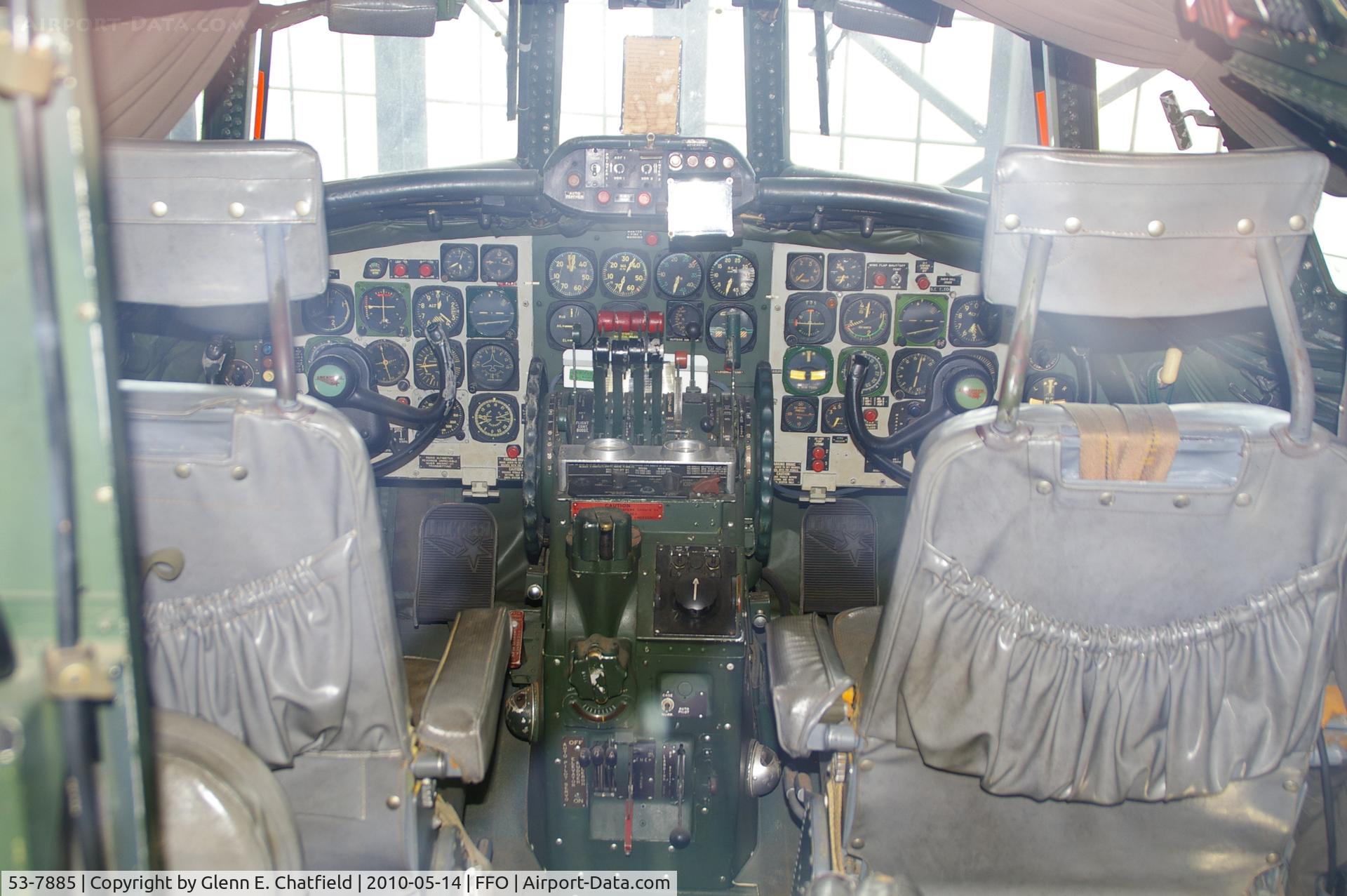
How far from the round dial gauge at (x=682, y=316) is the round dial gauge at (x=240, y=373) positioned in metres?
1.53

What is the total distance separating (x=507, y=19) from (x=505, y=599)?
2.14 metres

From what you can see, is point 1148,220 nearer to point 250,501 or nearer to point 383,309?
point 250,501

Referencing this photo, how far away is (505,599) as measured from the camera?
400 centimetres

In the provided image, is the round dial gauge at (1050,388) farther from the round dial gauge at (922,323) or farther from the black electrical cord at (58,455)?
the black electrical cord at (58,455)

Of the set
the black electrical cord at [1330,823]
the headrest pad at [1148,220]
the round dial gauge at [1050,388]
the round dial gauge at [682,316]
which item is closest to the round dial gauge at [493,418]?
the round dial gauge at [682,316]

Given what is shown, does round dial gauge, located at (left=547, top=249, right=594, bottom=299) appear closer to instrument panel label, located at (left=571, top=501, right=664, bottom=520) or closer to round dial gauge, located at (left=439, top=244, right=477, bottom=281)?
round dial gauge, located at (left=439, top=244, right=477, bottom=281)

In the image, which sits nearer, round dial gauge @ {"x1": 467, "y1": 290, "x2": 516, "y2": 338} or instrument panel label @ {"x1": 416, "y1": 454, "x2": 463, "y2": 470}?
round dial gauge @ {"x1": 467, "y1": 290, "x2": 516, "y2": 338}

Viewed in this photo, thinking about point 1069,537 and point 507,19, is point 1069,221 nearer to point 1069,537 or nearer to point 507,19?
point 1069,537

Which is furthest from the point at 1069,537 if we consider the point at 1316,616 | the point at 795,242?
the point at 795,242

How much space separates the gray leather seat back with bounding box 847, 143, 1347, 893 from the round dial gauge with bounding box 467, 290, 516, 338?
2.35 meters

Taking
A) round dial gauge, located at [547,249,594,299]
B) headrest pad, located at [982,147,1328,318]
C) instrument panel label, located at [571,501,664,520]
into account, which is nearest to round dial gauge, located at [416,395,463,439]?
round dial gauge, located at [547,249,594,299]

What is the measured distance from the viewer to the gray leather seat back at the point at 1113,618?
1.39 meters

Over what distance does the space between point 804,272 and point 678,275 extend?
449 millimetres

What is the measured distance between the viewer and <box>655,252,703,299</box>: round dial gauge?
3.55 metres
